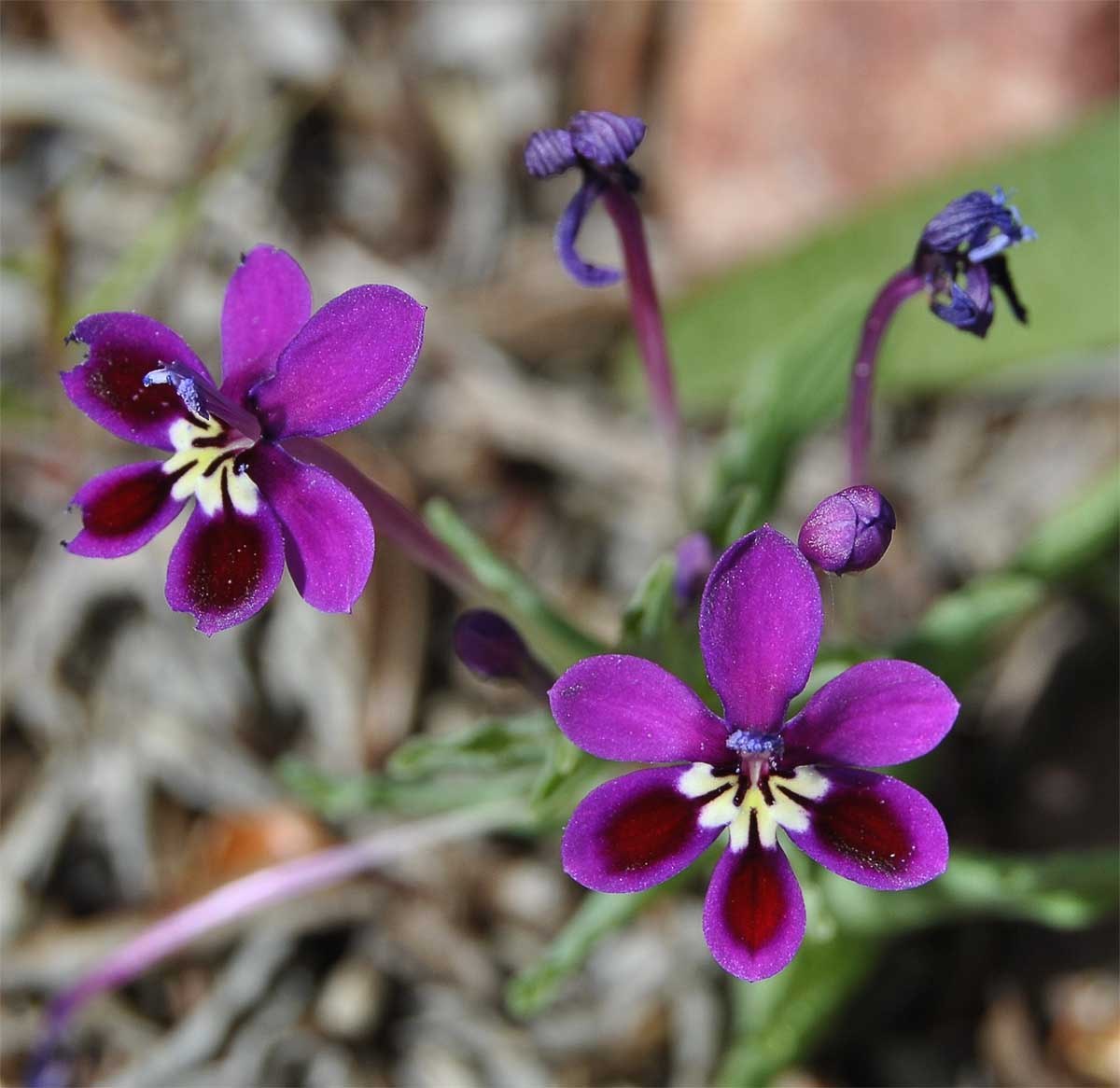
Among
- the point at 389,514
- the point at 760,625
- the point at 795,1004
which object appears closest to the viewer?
the point at 760,625

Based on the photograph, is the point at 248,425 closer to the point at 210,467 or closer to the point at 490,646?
the point at 210,467

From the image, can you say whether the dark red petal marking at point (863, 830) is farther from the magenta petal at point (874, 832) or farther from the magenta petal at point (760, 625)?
the magenta petal at point (760, 625)

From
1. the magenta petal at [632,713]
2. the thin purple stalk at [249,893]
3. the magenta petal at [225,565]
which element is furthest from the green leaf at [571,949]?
the magenta petal at [225,565]

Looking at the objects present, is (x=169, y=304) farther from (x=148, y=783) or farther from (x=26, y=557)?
(x=148, y=783)

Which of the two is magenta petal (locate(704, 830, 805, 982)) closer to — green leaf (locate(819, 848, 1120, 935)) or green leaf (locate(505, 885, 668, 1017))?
green leaf (locate(505, 885, 668, 1017))

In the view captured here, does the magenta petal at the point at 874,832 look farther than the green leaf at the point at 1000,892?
No

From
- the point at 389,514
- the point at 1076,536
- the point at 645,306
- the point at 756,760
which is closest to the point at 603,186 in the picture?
the point at 645,306

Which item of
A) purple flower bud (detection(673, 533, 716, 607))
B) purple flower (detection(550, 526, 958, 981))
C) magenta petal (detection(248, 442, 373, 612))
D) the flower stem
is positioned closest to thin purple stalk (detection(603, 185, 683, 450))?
the flower stem

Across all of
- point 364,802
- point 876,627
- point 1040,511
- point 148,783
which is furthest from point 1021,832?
point 148,783
